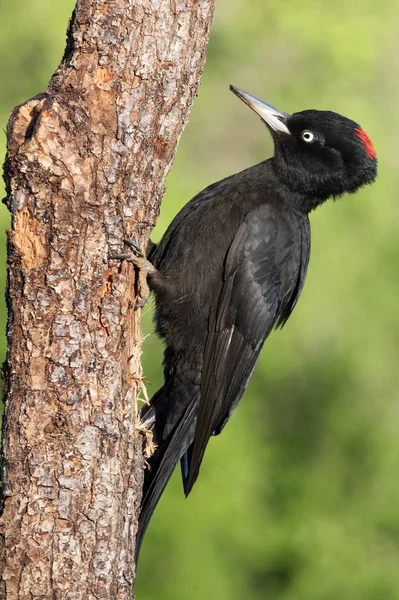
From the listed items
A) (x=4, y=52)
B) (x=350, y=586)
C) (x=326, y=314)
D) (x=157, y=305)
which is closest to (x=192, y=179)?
(x=326, y=314)

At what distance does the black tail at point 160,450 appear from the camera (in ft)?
12.9

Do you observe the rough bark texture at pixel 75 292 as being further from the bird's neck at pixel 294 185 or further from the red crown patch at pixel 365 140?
the red crown patch at pixel 365 140

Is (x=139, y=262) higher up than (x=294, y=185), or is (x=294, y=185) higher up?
(x=294, y=185)

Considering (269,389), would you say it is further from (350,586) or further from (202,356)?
(202,356)

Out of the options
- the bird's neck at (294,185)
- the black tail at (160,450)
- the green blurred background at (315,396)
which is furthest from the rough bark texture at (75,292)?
the green blurred background at (315,396)

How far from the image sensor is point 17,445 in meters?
3.12

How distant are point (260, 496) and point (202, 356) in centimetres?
197

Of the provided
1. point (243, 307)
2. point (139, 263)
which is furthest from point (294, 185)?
point (139, 263)

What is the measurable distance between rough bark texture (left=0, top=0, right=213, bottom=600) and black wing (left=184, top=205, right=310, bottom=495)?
1019 mm

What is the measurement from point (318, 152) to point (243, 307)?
958 millimetres

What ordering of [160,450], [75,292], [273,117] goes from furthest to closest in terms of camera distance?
[273,117], [160,450], [75,292]

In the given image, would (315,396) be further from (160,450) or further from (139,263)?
(139,263)

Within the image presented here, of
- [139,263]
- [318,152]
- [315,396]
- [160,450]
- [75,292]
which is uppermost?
[318,152]

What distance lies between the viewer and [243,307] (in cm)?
427
